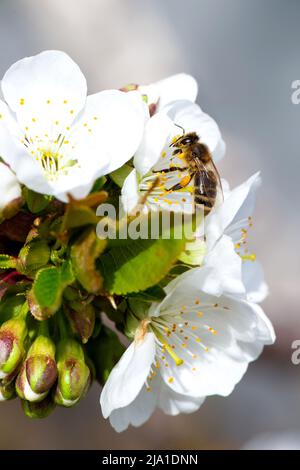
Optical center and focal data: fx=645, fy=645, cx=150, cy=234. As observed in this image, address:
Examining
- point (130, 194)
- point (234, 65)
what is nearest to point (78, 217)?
point (130, 194)

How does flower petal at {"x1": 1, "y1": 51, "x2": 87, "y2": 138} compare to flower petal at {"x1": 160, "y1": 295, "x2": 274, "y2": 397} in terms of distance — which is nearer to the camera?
flower petal at {"x1": 1, "y1": 51, "x2": 87, "y2": 138}

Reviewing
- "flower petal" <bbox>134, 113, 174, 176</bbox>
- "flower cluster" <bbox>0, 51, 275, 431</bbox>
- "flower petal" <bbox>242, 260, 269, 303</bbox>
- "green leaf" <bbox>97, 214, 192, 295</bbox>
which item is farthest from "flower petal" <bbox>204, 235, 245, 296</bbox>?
"flower petal" <bbox>242, 260, 269, 303</bbox>

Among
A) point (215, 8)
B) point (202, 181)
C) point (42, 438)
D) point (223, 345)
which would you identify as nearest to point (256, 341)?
point (223, 345)

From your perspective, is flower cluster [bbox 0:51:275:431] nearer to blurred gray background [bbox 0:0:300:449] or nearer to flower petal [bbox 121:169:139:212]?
flower petal [bbox 121:169:139:212]

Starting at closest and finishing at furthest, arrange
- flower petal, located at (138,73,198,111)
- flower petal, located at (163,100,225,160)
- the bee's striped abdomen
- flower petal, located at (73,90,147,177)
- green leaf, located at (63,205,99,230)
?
green leaf, located at (63,205,99,230) < flower petal, located at (73,90,147,177) < the bee's striped abdomen < flower petal, located at (163,100,225,160) < flower petal, located at (138,73,198,111)

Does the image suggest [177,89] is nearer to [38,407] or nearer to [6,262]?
[6,262]

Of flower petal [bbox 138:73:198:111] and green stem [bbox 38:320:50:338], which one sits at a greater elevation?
flower petal [bbox 138:73:198:111]

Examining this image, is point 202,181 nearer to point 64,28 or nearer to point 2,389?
point 2,389

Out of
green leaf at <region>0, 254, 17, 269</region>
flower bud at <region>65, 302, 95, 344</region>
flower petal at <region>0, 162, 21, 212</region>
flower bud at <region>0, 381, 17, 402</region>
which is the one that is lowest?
flower bud at <region>0, 381, 17, 402</region>
